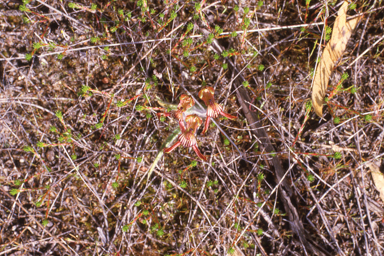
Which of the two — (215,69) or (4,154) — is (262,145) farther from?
(4,154)

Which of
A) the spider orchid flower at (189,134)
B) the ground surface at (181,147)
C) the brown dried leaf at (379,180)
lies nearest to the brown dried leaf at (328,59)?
the ground surface at (181,147)

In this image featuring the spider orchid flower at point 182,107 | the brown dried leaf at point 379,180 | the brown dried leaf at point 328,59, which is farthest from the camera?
the brown dried leaf at point 379,180

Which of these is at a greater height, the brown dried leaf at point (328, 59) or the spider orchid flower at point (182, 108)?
the brown dried leaf at point (328, 59)

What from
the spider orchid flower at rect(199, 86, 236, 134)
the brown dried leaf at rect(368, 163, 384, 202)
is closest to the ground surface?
the brown dried leaf at rect(368, 163, 384, 202)

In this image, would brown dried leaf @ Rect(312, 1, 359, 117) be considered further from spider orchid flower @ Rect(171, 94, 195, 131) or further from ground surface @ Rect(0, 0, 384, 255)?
spider orchid flower @ Rect(171, 94, 195, 131)

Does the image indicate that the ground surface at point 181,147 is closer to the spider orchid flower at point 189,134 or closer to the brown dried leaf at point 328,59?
the brown dried leaf at point 328,59

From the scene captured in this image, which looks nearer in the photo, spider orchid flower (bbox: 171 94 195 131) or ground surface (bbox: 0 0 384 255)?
spider orchid flower (bbox: 171 94 195 131)
